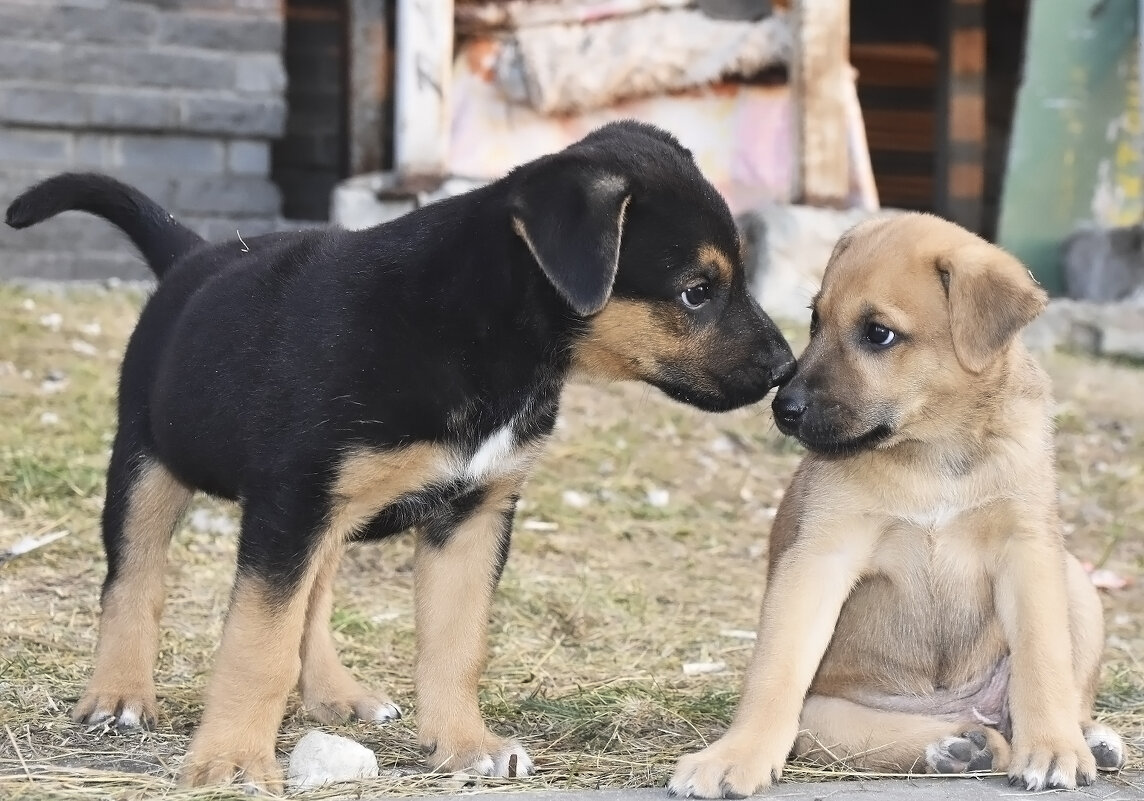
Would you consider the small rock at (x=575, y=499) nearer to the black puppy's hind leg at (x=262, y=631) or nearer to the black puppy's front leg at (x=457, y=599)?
the black puppy's front leg at (x=457, y=599)

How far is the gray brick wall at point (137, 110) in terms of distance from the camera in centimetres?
1074

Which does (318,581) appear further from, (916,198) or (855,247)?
(916,198)

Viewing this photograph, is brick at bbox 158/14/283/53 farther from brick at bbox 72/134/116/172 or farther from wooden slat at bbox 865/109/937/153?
wooden slat at bbox 865/109/937/153

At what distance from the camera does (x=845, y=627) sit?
4.51 metres

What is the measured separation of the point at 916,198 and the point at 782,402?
43.5ft

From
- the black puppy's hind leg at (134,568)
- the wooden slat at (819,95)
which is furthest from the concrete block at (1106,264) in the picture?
the black puppy's hind leg at (134,568)

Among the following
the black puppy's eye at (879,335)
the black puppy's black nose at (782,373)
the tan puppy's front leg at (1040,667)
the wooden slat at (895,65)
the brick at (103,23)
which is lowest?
the wooden slat at (895,65)

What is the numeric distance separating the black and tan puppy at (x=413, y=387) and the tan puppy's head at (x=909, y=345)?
6.4 inches

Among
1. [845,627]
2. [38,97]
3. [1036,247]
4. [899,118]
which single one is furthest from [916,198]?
[845,627]

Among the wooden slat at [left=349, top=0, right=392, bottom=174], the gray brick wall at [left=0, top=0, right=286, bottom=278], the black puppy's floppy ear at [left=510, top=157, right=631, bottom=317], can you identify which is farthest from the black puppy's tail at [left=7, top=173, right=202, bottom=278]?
the wooden slat at [left=349, top=0, right=392, bottom=174]

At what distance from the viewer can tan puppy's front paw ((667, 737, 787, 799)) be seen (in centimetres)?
385

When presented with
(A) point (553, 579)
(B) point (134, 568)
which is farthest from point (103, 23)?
(B) point (134, 568)

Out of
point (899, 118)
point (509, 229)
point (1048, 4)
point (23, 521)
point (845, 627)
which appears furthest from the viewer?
point (899, 118)

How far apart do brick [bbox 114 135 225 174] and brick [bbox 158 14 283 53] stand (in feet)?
2.19
